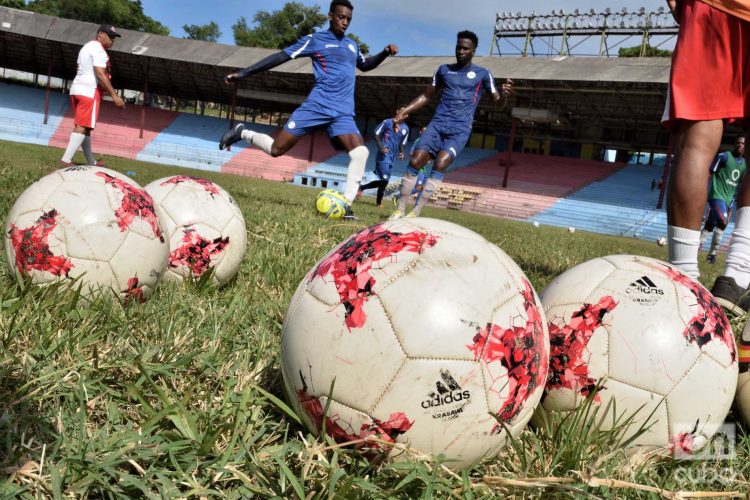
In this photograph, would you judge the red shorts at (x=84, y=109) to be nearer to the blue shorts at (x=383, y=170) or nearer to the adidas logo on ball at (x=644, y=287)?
the blue shorts at (x=383, y=170)

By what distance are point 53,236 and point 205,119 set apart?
4185cm

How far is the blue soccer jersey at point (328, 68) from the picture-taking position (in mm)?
6723

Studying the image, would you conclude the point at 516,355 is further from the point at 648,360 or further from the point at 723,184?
the point at 723,184

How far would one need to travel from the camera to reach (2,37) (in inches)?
1329

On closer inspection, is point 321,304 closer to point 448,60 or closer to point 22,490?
point 22,490

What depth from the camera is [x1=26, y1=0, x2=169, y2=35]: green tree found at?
239ft

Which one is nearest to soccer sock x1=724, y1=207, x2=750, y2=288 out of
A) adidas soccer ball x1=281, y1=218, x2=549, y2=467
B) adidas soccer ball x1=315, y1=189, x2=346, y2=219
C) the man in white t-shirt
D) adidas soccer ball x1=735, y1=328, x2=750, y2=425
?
adidas soccer ball x1=735, y1=328, x2=750, y2=425

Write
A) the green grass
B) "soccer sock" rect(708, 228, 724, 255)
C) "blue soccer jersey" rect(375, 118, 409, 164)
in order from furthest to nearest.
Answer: "blue soccer jersey" rect(375, 118, 409, 164) < "soccer sock" rect(708, 228, 724, 255) < the green grass

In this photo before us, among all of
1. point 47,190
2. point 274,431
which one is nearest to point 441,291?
point 274,431

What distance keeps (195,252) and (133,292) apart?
466 mm

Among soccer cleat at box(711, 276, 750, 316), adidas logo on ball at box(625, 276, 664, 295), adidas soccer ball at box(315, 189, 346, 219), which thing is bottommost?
adidas soccer ball at box(315, 189, 346, 219)

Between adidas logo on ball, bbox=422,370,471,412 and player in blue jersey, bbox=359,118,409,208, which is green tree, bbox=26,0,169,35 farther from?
adidas logo on ball, bbox=422,370,471,412

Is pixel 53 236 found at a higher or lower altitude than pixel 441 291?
lower

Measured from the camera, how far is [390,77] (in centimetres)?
2786
